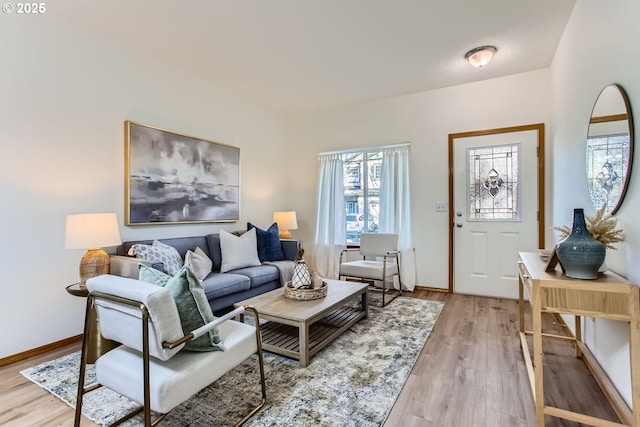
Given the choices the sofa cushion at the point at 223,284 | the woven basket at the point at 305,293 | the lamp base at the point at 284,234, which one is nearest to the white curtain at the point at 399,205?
the lamp base at the point at 284,234

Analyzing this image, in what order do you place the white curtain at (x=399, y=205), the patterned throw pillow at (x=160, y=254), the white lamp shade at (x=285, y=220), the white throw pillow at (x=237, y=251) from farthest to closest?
1. the white lamp shade at (x=285, y=220)
2. the white curtain at (x=399, y=205)
3. the white throw pillow at (x=237, y=251)
4. the patterned throw pillow at (x=160, y=254)

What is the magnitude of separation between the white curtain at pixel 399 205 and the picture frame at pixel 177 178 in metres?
2.06

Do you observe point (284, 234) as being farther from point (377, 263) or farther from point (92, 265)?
point (92, 265)

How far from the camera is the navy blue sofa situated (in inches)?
103

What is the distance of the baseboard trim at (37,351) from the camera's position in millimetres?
2311

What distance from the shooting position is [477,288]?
4000mm

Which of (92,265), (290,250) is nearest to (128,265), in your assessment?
(92,265)

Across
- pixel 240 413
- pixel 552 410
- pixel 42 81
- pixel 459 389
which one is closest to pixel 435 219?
pixel 459 389

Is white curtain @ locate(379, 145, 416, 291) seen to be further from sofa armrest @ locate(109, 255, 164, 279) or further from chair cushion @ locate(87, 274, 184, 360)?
chair cushion @ locate(87, 274, 184, 360)

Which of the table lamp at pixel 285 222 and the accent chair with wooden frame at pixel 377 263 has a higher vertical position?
the table lamp at pixel 285 222

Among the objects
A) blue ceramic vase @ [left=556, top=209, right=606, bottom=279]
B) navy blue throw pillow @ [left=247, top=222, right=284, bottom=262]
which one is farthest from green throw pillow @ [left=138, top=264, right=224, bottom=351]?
navy blue throw pillow @ [left=247, top=222, right=284, bottom=262]

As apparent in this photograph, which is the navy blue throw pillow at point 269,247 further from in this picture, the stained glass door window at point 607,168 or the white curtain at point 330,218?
the stained glass door window at point 607,168

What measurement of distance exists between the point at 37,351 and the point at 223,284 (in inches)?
57.1

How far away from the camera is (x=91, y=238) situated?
7.53 feet
